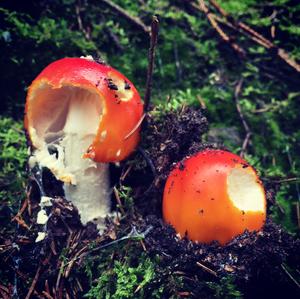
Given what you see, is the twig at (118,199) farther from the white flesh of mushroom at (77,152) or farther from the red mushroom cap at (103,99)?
the red mushroom cap at (103,99)

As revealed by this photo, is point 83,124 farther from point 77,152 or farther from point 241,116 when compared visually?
point 241,116

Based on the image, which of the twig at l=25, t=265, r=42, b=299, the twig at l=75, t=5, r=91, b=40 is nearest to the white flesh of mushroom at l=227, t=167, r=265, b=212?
the twig at l=25, t=265, r=42, b=299

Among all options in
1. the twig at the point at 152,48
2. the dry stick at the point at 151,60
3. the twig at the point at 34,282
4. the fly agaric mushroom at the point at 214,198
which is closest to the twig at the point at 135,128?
the dry stick at the point at 151,60

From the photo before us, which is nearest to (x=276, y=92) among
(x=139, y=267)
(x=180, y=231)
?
(x=180, y=231)

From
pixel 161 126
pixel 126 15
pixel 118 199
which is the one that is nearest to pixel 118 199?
pixel 118 199

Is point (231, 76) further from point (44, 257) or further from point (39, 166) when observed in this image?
point (44, 257)

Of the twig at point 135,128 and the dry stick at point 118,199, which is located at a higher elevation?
the twig at point 135,128

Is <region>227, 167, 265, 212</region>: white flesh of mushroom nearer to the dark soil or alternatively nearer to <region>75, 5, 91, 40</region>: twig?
the dark soil
